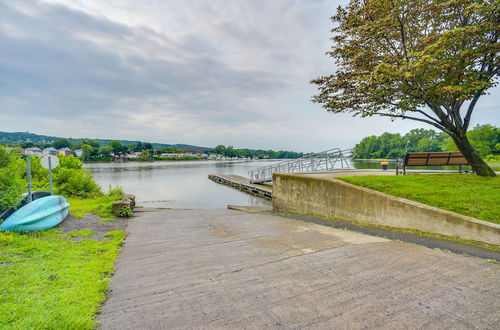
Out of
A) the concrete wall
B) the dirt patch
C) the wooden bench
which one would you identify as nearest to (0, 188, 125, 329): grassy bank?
the dirt patch

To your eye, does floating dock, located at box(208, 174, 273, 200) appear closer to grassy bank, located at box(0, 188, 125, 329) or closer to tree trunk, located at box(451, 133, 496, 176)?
tree trunk, located at box(451, 133, 496, 176)

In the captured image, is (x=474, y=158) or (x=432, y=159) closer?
(x=474, y=158)

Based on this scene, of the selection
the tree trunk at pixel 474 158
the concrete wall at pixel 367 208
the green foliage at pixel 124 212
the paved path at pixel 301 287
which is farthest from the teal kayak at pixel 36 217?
the tree trunk at pixel 474 158

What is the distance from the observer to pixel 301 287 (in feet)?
9.25

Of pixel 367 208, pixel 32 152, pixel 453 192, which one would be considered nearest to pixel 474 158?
pixel 453 192

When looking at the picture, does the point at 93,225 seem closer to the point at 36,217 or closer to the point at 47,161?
the point at 36,217

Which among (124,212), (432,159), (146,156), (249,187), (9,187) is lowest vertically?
(249,187)

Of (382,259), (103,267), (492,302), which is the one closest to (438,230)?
(382,259)

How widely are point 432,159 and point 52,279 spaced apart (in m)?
11.9

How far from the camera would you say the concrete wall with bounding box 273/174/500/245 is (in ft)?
14.8

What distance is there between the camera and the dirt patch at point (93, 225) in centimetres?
550

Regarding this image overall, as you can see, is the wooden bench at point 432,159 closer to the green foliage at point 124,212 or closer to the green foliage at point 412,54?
the green foliage at point 412,54

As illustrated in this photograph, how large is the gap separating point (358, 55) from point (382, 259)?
6.77 m

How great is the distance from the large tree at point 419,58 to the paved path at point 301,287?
16.3 feet
